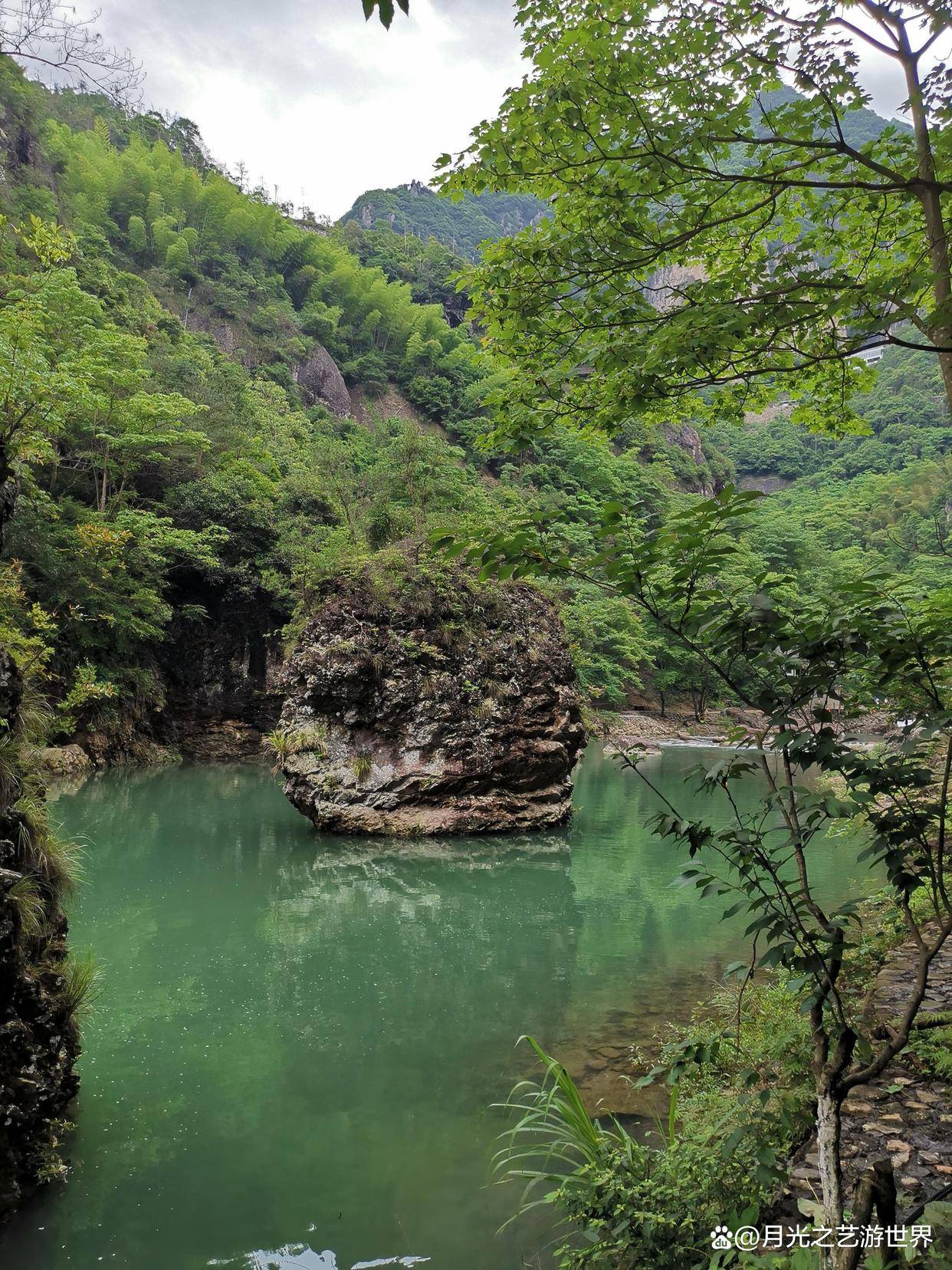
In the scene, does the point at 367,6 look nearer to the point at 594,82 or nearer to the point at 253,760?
the point at 594,82

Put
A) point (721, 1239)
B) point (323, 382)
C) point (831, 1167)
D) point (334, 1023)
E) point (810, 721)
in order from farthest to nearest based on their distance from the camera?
point (323, 382), point (334, 1023), point (721, 1239), point (810, 721), point (831, 1167)

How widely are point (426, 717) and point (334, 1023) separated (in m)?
6.74

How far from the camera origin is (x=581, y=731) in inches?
483

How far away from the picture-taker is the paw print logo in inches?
73.0

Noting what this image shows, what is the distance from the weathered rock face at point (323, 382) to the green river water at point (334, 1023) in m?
30.3

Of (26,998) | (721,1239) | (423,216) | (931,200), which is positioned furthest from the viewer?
(423,216)

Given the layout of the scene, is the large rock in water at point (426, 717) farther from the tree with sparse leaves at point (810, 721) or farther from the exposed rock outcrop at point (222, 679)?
the tree with sparse leaves at point (810, 721)

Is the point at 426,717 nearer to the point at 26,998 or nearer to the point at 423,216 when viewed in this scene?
the point at 26,998

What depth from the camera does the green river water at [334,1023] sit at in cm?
295

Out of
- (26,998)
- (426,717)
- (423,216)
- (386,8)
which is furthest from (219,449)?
(423,216)

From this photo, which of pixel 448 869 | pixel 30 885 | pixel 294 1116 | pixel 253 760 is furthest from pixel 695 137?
pixel 253 760

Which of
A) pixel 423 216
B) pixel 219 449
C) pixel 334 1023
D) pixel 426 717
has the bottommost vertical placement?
pixel 334 1023

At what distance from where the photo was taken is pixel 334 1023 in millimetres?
5020

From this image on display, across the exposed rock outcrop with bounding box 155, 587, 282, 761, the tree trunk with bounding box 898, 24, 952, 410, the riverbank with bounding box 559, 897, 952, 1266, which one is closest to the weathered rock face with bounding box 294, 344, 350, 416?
the exposed rock outcrop with bounding box 155, 587, 282, 761
